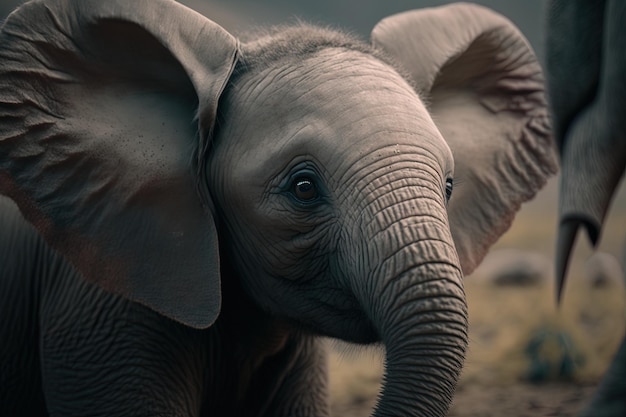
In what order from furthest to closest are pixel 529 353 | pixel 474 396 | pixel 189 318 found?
pixel 529 353
pixel 474 396
pixel 189 318

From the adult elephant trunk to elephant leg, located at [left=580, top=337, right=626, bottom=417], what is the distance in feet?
7.65

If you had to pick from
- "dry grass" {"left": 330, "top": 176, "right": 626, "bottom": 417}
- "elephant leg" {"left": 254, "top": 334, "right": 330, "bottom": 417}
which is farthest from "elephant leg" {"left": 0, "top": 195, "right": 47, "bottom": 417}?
"dry grass" {"left": 330, "top": 176, "right": 626, "bottom": 417}

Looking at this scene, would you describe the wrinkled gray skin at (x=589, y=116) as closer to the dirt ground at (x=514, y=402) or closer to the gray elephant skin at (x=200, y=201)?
the dirt ground at (x=514, y=402)

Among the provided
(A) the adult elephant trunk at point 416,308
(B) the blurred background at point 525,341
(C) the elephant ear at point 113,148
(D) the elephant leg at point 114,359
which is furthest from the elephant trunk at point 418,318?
(D) the elephant leg at point 114,359

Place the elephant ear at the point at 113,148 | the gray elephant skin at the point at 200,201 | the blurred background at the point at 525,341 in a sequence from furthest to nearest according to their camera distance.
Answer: the blurred background at the point at 525,341
the elephant ear at the point at 113,148
the gray elephant skin at the point at 200,201

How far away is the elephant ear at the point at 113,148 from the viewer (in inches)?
139

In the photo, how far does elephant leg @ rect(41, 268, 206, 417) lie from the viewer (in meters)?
3.67

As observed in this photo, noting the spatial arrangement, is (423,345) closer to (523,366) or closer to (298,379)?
(298,379)

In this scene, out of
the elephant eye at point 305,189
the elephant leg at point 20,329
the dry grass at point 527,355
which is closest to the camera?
the elephant eye at point 305,189

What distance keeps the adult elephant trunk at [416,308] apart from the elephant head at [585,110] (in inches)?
88.9

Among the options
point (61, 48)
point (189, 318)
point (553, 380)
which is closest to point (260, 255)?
point (189, 318)

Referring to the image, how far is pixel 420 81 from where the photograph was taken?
13.3ft

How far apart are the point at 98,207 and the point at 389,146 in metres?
0.98

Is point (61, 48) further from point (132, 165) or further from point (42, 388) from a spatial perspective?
point (42, 388)
